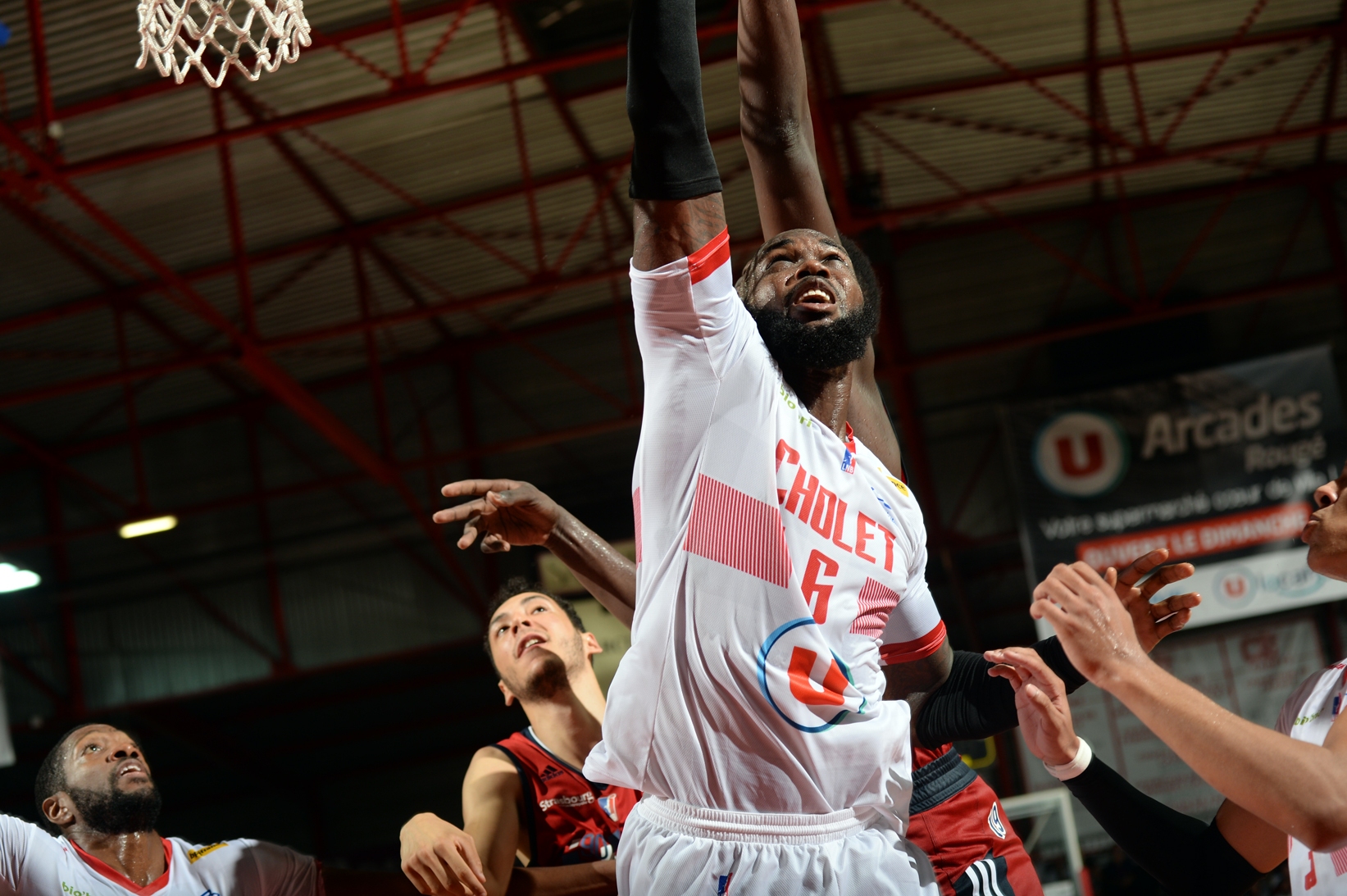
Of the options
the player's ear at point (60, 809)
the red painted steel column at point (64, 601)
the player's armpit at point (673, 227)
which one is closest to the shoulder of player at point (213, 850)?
the player's ear at point (60, 809)

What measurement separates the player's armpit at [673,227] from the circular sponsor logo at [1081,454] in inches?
424

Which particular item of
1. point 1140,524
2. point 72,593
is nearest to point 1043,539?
point 1140,524

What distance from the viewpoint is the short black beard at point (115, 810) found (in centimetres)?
438

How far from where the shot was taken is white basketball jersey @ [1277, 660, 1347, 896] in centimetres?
278

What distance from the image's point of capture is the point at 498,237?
13.6 meters

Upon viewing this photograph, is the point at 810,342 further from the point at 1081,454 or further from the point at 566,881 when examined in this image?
the point at 1081,454

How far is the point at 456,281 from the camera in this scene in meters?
14.3

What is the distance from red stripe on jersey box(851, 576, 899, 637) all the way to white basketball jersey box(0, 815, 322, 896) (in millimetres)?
2781

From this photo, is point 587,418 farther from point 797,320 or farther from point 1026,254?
point 797,320

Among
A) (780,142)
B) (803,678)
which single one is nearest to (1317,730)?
(803,678)

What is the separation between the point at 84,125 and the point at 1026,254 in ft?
35.9

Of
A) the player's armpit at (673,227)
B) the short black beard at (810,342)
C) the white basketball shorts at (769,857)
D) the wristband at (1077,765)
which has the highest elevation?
the player's armpit at (673,227)

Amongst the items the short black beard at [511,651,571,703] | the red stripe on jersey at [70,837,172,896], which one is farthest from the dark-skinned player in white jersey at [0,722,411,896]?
the short black beard at [511,651,571,703]

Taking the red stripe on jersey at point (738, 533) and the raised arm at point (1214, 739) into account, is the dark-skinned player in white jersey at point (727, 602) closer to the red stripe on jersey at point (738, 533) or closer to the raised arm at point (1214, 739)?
the red stripe on jersey at point (738, 533)
